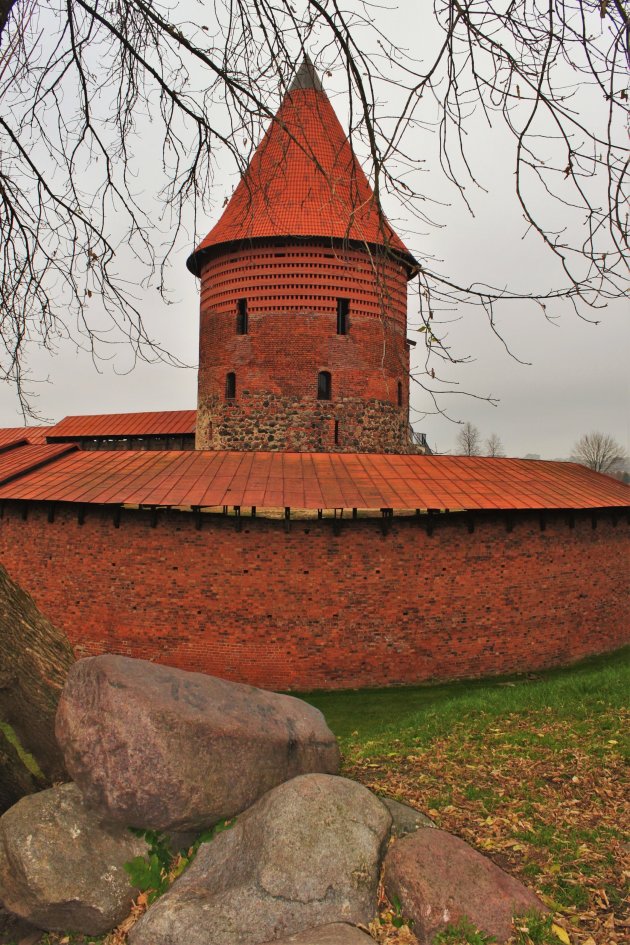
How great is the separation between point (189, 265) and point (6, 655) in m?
12.9

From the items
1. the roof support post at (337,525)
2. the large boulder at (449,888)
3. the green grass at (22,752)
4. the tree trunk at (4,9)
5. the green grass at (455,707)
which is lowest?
the green grass at (455,707)

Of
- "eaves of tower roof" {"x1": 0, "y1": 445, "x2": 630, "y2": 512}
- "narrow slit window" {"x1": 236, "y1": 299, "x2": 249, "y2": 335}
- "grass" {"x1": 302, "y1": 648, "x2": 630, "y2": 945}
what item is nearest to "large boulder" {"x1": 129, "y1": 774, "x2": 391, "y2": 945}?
"grass" {"x1": 302, "y1": 648, "x2": 630, "y2": 945}

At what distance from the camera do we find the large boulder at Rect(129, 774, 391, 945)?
351 centimetres

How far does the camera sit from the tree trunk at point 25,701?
459 centimetres

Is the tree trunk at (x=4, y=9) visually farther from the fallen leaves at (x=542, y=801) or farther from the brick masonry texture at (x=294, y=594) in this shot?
the brick masonry texture at (x=294, y=594)

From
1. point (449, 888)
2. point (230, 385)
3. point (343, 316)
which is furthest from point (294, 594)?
point (449, 888)

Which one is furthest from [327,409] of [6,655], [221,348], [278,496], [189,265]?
[6,655]

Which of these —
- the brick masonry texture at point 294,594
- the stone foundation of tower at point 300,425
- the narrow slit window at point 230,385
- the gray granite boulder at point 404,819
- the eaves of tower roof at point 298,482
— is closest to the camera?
the gray granite boulder at point 404,819

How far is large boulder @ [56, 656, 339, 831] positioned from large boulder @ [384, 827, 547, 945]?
1023 millimetres

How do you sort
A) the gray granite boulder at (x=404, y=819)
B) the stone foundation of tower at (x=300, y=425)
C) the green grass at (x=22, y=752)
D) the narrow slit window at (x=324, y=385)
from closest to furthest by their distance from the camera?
the gray granite boulder at (x=404, y=819), the green grass at (x=22, y=752), the stone foundation of tower at (x=300, y=425), the narrow slit window at (x=324, y=385)

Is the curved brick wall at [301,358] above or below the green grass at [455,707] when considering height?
above

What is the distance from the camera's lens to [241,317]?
47.3ft

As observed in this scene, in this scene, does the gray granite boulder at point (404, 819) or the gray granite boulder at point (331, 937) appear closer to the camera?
the gray granite boulder at point (331, 937)

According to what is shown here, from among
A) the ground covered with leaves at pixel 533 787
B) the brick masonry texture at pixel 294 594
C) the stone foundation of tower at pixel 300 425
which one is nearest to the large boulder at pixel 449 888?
the ground covered with leaves at pixel 533 787
